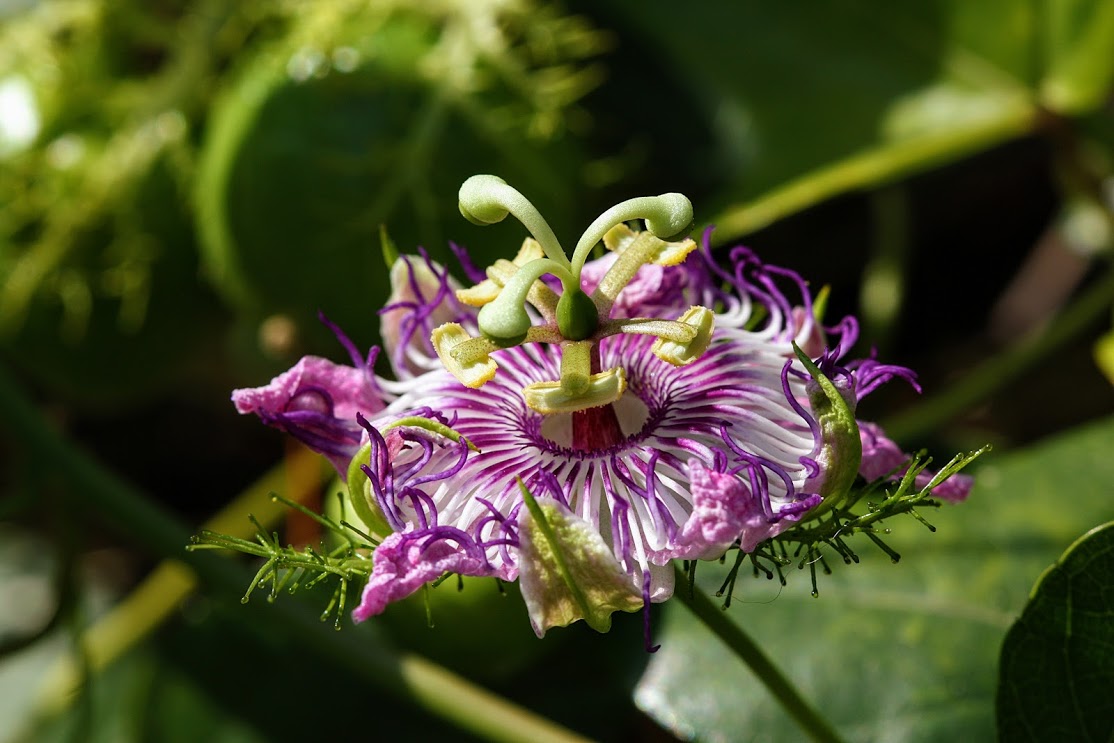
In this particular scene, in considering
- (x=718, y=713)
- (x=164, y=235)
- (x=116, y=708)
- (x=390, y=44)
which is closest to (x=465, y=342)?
(x=718, y=713)

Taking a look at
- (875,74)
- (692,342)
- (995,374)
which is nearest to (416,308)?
(692,342)

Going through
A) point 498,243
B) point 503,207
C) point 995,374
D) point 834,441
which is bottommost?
point 995,374

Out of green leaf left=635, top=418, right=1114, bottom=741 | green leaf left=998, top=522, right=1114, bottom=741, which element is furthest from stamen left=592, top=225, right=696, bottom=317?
green leaf left=635, top=418, right=1114, bottom=741

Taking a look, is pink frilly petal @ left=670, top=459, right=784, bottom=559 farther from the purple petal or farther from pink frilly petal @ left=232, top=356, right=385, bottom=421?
pink frilly petal @ left=232, top=356, right=385, bottom=421

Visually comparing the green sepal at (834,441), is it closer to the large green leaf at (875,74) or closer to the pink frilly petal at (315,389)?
the pink frilly petal at (315,389)

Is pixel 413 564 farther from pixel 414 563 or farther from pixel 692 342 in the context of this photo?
pixel 692 342

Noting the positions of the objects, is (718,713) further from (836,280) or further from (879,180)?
(836,280)
